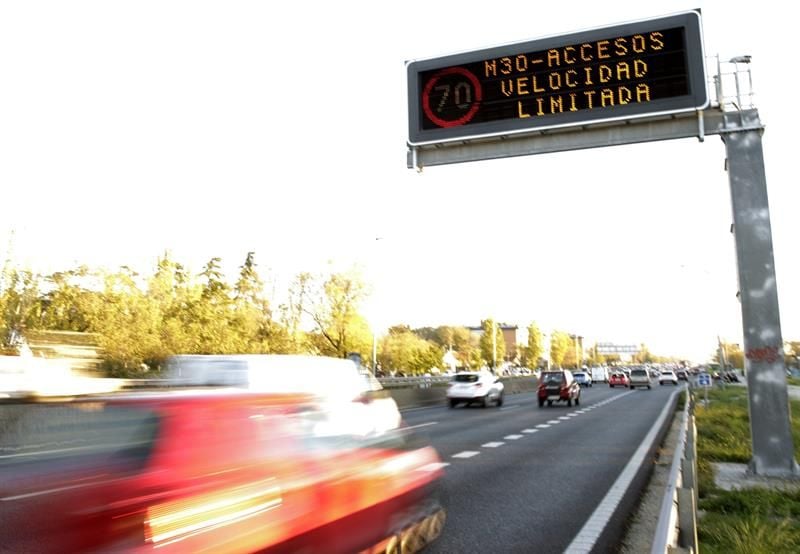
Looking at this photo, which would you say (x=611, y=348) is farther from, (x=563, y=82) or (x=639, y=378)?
(x=563, y=82)

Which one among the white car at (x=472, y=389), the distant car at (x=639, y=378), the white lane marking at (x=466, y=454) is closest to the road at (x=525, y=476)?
the white lane marking at (x=466, y=454)

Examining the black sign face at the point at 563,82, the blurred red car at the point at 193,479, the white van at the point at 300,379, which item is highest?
the black sign face at the point at 563,82

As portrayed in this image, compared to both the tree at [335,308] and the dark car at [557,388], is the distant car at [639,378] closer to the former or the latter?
the tree at [335,308]

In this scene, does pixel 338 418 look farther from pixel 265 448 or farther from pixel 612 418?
pixel 612 418

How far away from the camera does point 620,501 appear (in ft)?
28.3

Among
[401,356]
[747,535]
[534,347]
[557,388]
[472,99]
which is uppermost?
[472,99]

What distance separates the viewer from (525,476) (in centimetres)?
1056

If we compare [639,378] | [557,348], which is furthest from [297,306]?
[557,348]

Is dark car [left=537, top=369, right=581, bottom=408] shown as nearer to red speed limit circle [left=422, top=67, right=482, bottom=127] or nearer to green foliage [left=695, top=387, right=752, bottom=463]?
green foliage [left=695, top=387, right=752, bottom=463]

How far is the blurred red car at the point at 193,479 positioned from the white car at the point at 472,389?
26.8m

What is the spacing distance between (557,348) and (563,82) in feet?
521

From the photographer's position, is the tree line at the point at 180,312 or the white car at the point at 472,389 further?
the tree line at the point at 180,312

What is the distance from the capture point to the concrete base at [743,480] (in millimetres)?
9523

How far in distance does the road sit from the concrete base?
1189mm
